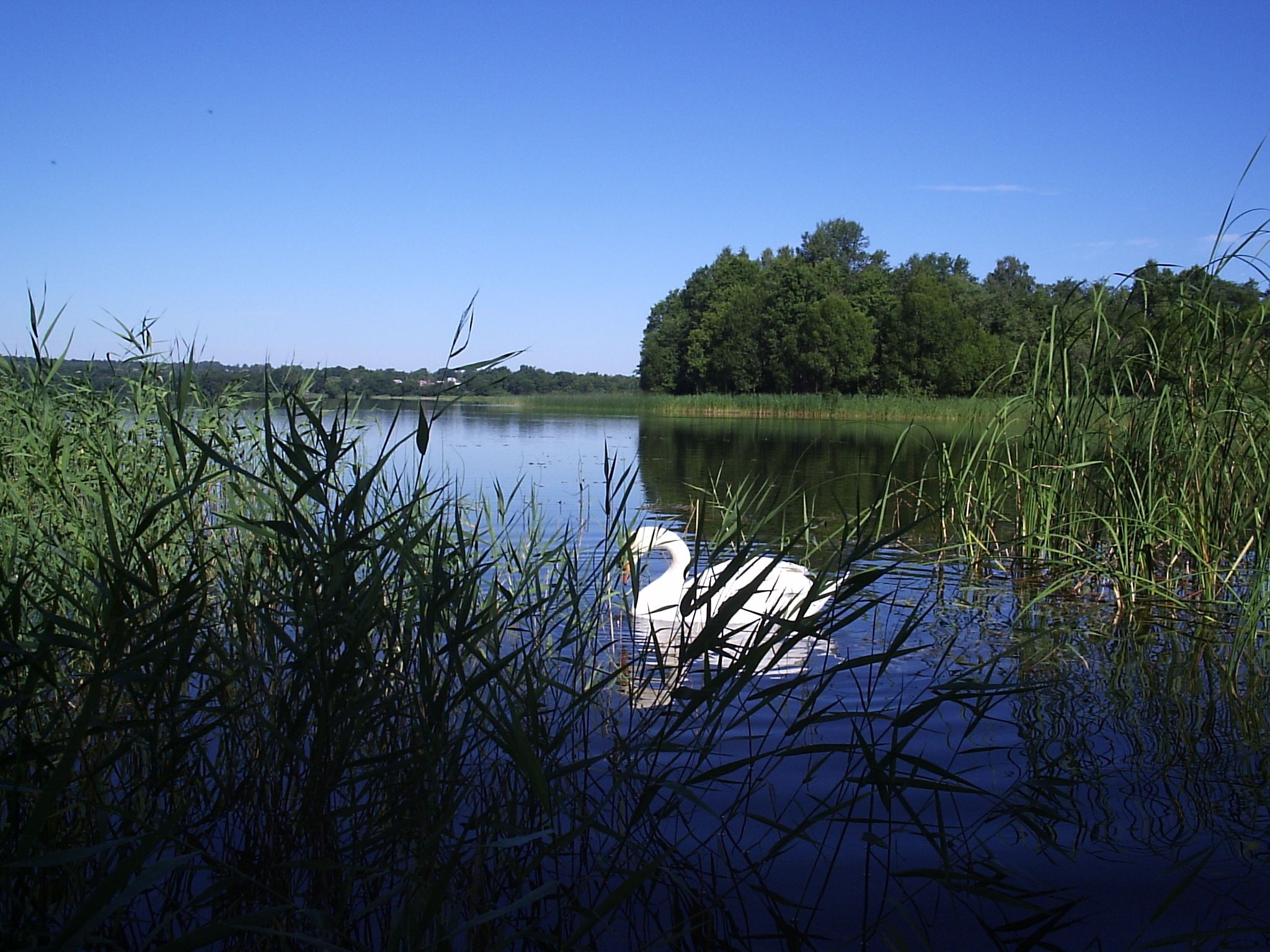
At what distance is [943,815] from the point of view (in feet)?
9.02

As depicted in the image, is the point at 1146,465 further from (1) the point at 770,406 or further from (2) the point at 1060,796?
(1) the point at 770,406

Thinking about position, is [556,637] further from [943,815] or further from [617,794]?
[943,815]

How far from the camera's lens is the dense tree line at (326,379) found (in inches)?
110

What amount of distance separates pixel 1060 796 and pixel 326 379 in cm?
326

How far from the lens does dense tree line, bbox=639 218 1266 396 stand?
4616 cm

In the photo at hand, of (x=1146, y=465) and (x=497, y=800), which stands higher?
(x=1146, y=465)

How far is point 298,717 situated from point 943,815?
1.80m

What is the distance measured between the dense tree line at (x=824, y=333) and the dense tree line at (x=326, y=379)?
38.0 metres

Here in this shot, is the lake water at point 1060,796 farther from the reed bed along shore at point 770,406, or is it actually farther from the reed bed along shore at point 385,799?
the reed bed along shore at point 770,406

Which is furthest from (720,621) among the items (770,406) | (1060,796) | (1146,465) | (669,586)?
(770,406)

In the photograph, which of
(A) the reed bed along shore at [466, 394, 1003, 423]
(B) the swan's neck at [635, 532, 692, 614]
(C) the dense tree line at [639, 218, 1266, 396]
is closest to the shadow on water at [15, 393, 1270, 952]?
(B) the swan's neck at [635, 532, 692, 614]

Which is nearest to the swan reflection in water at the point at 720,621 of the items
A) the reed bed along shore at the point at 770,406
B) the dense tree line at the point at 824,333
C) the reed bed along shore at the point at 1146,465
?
the reed bed along shore at the point at 1146,465

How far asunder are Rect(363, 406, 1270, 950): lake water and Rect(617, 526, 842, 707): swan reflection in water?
0.89 feet

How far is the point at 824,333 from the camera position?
150 feet
